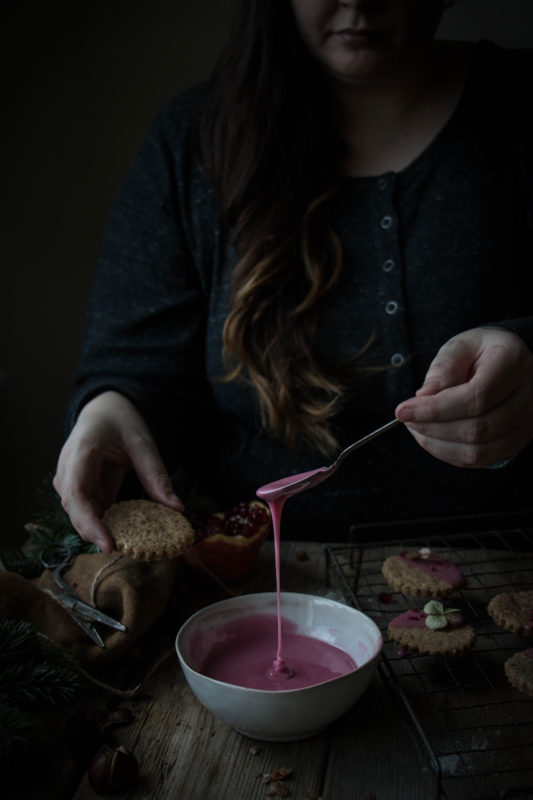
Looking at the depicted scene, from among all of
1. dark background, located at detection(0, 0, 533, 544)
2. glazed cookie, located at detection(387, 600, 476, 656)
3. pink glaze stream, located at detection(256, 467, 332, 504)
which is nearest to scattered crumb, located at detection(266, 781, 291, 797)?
glazed cookie, located at detection(387, 600, 476, 656)

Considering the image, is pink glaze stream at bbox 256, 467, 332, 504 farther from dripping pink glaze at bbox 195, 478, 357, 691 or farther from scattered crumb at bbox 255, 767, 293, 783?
scattered crumb at bbox 255, 767, 293, 783

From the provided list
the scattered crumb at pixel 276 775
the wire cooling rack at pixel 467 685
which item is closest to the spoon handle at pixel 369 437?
the wire cooling rack at pixel 467 685

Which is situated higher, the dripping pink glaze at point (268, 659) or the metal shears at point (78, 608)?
the metal shears at point (78, 608)

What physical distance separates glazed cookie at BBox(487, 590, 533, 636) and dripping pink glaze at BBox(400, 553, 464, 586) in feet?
0.21

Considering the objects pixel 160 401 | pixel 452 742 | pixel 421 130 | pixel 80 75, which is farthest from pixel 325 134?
pixel 452 742

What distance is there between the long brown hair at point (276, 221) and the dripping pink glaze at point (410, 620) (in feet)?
1.43

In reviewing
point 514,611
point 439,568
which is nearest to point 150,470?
point 439,568

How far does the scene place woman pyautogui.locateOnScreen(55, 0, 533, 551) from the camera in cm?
138

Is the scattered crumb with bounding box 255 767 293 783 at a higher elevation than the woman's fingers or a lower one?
lower

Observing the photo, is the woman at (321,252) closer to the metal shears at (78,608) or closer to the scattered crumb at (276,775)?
the metal shears at (78,608)

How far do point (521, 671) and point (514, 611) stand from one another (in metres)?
0.13

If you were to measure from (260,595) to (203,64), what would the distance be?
151cm

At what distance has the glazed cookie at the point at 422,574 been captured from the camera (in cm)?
109

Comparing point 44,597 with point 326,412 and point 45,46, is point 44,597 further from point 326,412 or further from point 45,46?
point 45,46
